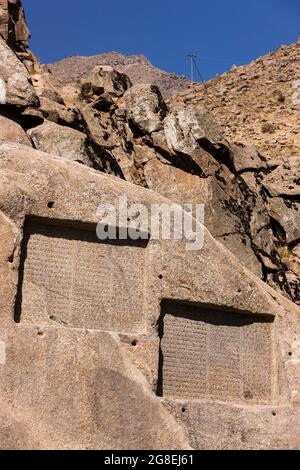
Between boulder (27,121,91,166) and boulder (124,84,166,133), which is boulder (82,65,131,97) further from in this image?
boulder (27,121,91,166)

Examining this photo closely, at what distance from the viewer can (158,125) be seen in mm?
17406

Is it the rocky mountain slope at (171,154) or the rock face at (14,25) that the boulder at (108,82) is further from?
the rock face at (14,25)

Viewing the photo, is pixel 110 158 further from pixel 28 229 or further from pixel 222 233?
pixel 28 229

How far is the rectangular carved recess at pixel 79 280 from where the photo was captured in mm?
10074

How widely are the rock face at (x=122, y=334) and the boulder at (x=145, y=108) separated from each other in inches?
258

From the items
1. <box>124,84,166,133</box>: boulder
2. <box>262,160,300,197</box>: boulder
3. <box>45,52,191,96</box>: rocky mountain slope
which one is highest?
<box>45,52,191,96</box>: rocky mountain slope

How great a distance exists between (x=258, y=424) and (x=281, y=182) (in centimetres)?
1130

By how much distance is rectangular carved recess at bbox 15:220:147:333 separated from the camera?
10074mm

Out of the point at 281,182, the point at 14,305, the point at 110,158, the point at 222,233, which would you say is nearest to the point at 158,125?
the point at 110,158

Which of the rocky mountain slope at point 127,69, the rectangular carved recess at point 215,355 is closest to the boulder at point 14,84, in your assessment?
the rectangular carved recess at point 215,355

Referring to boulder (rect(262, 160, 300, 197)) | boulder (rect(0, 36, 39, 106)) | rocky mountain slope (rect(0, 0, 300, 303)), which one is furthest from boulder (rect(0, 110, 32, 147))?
boulder (rect(262, 160, 300, 197))

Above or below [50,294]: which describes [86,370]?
below

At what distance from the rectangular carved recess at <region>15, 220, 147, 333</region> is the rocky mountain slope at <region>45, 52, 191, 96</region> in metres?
62.1

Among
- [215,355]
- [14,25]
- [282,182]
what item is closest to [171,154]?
[282,182]
